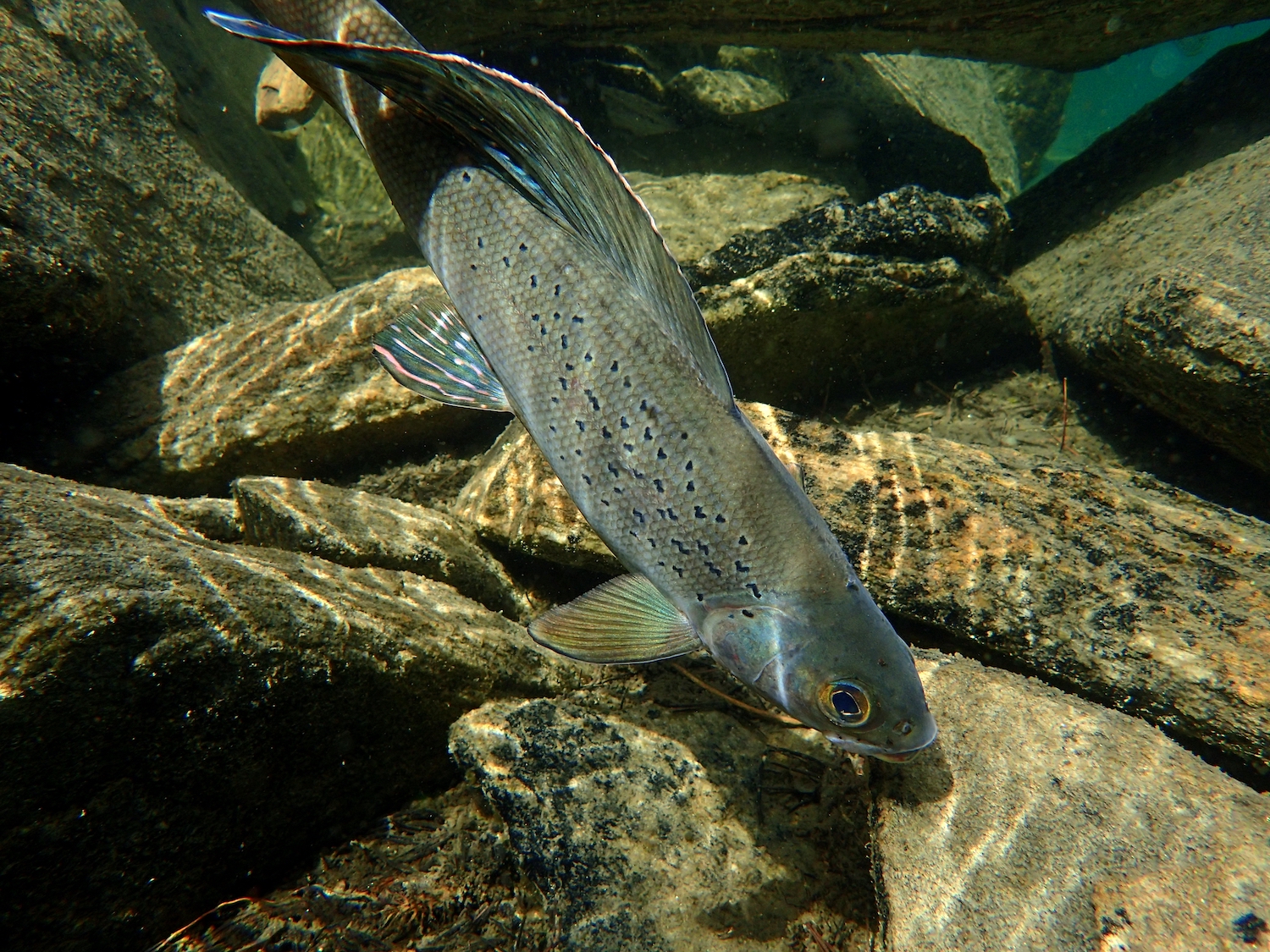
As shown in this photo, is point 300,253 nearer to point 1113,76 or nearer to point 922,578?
→ point 922,578

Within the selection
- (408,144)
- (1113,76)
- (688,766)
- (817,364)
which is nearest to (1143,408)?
(817,364)

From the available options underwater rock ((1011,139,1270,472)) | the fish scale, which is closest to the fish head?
the fish scale

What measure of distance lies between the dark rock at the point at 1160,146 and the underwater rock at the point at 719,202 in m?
2.14

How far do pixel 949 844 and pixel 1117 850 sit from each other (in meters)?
0.54

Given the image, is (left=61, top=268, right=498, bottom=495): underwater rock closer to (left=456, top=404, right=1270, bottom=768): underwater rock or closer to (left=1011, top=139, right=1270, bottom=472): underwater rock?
(left=456, top=404, right=1270, bottom=768): underwater rock

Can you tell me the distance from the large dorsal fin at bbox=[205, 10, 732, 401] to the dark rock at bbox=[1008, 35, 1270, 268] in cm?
566

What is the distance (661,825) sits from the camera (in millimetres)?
2398

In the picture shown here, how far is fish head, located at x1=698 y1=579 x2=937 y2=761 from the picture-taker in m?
1.81

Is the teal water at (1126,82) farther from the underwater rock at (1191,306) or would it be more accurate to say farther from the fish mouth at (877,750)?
the fish mouth at (877,750)

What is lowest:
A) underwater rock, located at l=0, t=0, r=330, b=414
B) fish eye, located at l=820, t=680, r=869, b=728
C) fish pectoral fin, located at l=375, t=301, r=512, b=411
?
fish eye, located at l=820, t=680, r=869, b=728

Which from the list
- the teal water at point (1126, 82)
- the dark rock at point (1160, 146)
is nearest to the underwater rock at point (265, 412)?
the dark rock at point (1160, 146)

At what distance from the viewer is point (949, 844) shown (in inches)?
83.8

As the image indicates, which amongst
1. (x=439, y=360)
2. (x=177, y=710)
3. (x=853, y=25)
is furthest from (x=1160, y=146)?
(x=177, y=710)

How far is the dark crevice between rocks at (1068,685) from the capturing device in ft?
8.68
